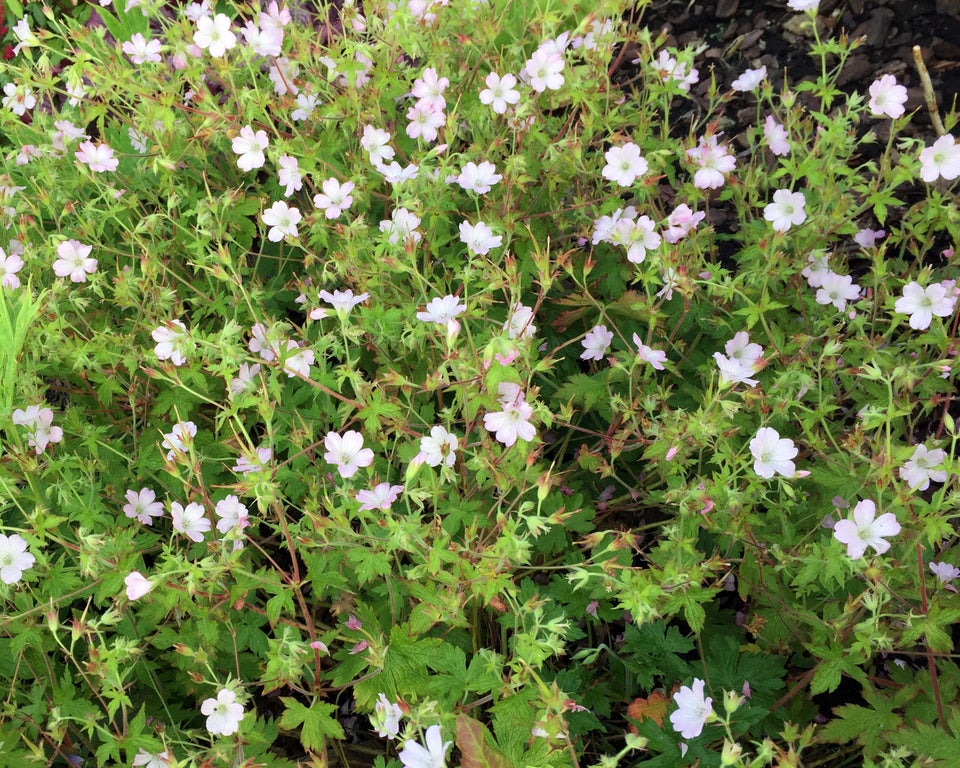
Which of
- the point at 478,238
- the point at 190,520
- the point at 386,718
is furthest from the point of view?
the point at 478,238

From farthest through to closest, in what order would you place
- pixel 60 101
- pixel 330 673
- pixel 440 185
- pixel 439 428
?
pixel 60 101, pixel 440 185, pixel 330 673, pixel 439 428

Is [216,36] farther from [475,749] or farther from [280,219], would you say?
[475,749]

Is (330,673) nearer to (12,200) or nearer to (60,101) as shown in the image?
(12,200)

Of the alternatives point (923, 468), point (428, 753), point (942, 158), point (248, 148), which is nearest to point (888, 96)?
point (942, 158)

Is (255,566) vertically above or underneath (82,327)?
underneath

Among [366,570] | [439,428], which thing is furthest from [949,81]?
[366,570]

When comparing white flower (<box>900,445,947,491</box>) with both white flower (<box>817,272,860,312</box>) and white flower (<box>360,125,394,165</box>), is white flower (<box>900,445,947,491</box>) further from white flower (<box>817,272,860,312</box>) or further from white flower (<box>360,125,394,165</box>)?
white flower (<box>360,125,394,165</box>)
